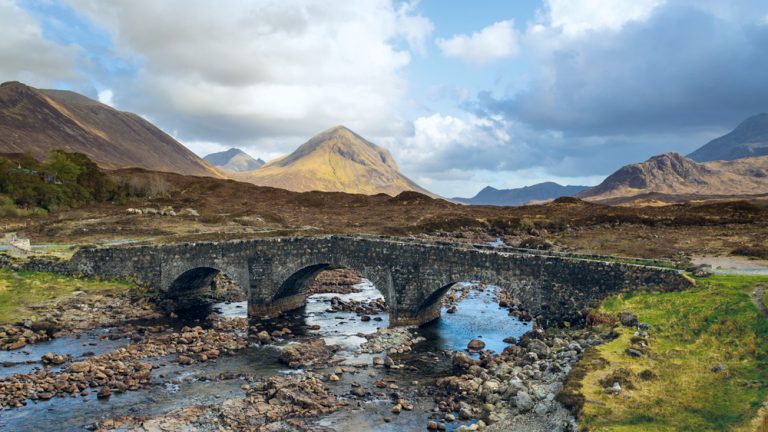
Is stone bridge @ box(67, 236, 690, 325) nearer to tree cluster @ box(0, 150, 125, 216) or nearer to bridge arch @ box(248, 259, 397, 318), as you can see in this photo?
bridge arch @ box(248, 259, 397, 318)

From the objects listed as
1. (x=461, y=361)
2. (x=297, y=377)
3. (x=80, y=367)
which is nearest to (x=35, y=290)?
(x=80, y=367)

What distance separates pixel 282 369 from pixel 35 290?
Answer: 27.8m

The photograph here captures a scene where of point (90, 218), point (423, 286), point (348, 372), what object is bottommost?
point (348, 372)

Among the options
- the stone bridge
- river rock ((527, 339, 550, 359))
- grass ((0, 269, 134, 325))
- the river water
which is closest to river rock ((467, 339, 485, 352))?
the river water

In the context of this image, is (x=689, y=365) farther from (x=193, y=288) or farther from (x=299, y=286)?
(x=193, y=288)

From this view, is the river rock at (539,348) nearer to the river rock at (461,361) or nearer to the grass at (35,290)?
the river rock at (461,361)

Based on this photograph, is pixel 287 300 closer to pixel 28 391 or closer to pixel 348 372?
pixel 348 372

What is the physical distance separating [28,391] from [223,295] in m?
26.4

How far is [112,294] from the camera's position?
48000 mm

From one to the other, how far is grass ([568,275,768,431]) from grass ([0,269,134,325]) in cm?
3999

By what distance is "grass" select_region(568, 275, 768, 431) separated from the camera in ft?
60.1

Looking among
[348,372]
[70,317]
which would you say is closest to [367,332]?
[348,372]

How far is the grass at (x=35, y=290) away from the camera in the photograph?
137 ft

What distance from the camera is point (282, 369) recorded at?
32.5 metres
